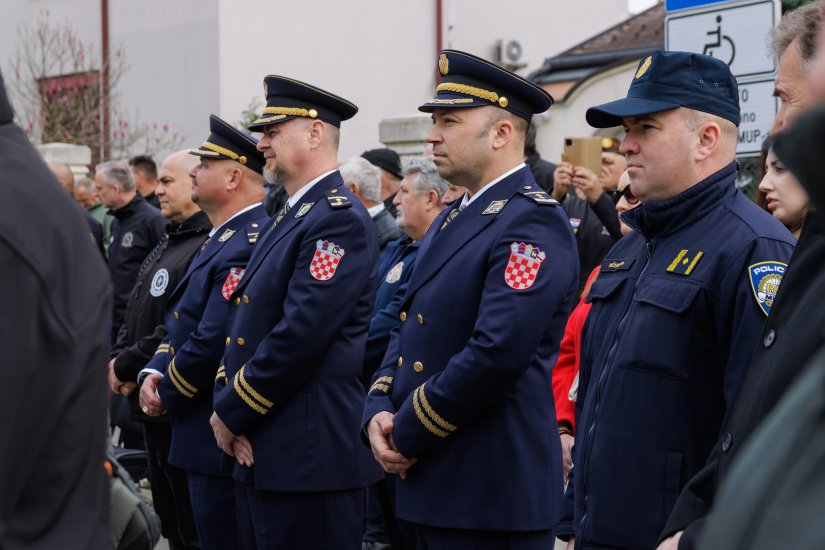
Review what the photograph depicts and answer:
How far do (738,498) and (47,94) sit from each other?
70.6 feet

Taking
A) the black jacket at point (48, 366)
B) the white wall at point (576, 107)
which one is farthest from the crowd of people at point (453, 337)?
the white wall at point (576, 107)

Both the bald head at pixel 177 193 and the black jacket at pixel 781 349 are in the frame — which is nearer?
the black jacket at pixel 781 349

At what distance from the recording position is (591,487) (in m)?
3.29

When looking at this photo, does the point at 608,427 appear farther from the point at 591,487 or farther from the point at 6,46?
the point at 6,46

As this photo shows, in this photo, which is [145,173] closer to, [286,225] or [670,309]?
[286,225]

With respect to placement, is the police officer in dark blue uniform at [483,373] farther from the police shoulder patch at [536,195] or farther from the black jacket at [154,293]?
the black jacket at [154,293]

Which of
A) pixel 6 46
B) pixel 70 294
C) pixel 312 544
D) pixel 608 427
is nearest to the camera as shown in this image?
pixel 70 294

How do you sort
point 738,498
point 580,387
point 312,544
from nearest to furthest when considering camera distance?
point 738,498 < point 580,387 < point 312,544


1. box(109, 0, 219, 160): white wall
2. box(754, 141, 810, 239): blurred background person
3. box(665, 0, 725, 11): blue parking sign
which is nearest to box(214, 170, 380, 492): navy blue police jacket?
box(754, 141, 810, 239): blurred background person

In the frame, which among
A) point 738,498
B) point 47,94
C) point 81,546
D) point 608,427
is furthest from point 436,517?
point 47,94

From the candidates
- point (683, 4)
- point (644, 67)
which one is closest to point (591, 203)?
point (683, 4)

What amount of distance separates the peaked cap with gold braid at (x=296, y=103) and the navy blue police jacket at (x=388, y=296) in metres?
0.88

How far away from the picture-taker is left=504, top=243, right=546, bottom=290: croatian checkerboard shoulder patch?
397 centimetres

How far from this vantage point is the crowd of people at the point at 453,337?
6.70ft
